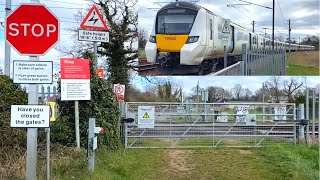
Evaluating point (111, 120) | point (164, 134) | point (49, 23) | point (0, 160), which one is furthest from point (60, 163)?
point (164, 134)

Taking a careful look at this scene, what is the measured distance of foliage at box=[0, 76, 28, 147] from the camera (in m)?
10.0

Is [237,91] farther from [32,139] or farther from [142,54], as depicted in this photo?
[32,139]

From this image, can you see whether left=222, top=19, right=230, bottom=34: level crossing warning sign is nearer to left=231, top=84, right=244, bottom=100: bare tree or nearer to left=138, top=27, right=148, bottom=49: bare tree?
left=138, top=27, right=148, bottom=49: bare tree

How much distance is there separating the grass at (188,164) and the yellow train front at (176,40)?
10.9 m

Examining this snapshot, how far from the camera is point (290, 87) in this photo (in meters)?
52.7

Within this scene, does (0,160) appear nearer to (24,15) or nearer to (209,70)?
(24,15)

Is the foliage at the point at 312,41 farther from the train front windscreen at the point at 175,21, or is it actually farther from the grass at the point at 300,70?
the train front windscreen at the point at 175,21

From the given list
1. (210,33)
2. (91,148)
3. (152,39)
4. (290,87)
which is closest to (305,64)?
(210,33)

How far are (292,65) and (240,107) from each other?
5196 mm

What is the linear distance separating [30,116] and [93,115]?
15.6ft

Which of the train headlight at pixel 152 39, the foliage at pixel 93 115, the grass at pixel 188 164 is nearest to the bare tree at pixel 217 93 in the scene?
the train headlight at pixel 152 39

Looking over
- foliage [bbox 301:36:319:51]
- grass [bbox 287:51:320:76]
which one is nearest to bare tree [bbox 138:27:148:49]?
grass [bbox 287:51:320:76]

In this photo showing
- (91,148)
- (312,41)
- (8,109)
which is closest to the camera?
(91,148)

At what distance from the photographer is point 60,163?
9.57 m
